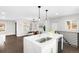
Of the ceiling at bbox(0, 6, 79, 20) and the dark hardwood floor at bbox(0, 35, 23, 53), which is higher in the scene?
the ceiling at bbox(0, 6, 79, 20)

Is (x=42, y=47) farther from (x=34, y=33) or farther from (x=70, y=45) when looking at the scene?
(x=70, y=45)

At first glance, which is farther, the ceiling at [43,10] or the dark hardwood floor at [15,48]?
the ceiling at [43,10]

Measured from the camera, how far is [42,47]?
1.30 m

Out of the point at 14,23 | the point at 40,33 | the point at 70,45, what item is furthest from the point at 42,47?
the point at 14,23

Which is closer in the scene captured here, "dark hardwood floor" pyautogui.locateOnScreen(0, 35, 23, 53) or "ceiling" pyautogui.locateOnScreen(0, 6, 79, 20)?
"dark hardwood floor" pyautogui.locateOnScreen(0, 35, 23, 53)

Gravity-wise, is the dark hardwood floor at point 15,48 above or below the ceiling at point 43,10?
below

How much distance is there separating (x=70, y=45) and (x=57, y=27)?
55 cm

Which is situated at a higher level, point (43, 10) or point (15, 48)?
point (43, 10)

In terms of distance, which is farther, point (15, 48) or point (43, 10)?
point (43, 10)

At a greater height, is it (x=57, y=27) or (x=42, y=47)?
(x=57, y=27)
